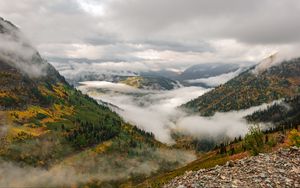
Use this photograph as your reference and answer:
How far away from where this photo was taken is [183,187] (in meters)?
40.5

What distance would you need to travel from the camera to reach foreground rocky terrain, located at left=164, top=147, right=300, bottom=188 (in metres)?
40.3

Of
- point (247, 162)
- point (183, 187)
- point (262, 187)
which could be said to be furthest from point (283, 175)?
point (183, 187)

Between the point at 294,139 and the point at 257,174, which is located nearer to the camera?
the point at 257,174

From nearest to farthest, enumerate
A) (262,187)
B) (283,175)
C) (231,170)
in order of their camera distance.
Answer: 1. (262,187)
2. (283,175)
3. (231,170)

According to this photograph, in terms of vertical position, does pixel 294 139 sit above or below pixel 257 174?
above

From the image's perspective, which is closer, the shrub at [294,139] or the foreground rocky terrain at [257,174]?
the foreground rocky terrain at [257,174]

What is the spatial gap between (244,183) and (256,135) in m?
93.7

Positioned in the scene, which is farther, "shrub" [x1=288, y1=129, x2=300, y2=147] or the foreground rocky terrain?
"shrub" [x1=288, y1=129, x2=300, y2=147]

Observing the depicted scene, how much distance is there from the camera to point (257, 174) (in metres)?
43.7

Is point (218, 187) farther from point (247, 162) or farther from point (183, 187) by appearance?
point (247, 162)

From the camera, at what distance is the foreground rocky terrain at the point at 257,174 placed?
40281mm

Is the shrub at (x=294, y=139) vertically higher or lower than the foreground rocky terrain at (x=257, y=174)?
higher

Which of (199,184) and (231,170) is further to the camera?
(231,170)

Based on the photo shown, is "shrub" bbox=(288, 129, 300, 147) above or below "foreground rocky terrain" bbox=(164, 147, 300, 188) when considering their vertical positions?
above
